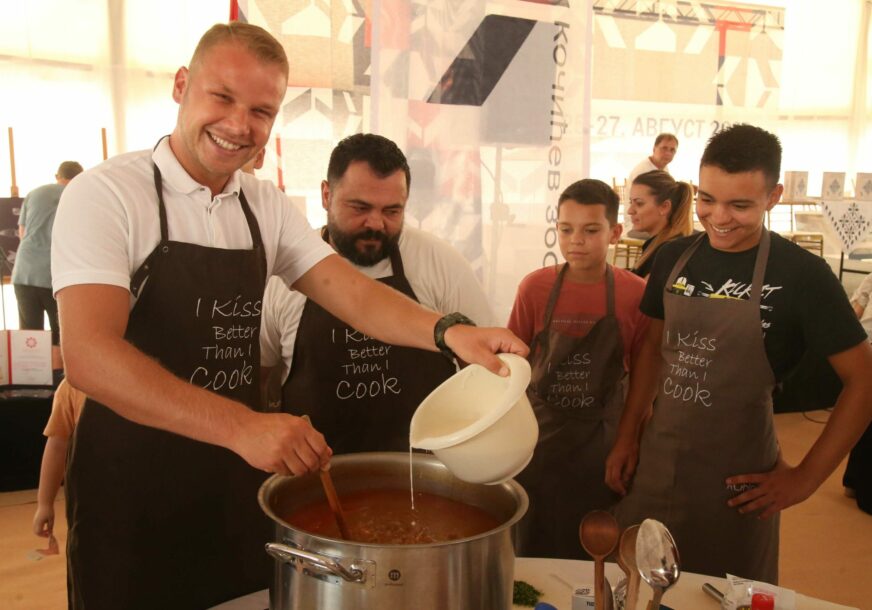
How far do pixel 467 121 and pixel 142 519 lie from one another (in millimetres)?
1705

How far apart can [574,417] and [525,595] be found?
3.58 ft

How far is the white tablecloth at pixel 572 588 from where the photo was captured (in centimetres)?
134

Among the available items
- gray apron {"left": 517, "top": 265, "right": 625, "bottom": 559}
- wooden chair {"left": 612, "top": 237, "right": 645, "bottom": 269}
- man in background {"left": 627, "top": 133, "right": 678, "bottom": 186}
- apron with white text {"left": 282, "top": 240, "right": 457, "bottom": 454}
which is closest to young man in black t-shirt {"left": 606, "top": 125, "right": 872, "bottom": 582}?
gray apron {"left": 517, "top": 265, "right": 625, "bottom": 559}

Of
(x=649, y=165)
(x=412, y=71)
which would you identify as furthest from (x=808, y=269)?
(x=649, y=165)

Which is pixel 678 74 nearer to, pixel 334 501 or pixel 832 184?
pixel 832 184

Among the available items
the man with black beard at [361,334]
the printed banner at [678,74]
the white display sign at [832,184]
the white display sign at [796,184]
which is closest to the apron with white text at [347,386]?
the man with black beard at [361,334]

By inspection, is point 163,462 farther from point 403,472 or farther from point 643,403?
point 643,403

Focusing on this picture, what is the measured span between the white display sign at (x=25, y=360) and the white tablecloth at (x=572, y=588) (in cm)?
300

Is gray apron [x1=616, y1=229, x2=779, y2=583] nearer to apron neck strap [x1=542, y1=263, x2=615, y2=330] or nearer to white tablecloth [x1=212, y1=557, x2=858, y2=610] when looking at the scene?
apron neck strap [x1=542, y1=263, x2=615, y2=330]

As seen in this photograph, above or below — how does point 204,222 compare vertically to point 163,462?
above

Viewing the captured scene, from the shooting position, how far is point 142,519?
1547 mm

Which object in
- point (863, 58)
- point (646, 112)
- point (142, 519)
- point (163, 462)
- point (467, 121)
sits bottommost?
point (142, 519)

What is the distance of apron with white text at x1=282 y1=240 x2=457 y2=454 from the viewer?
201 centimetres

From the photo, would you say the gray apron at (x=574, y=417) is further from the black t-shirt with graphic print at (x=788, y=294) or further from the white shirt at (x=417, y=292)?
the black t-shirt with graphic print at (x=788, y=294)
